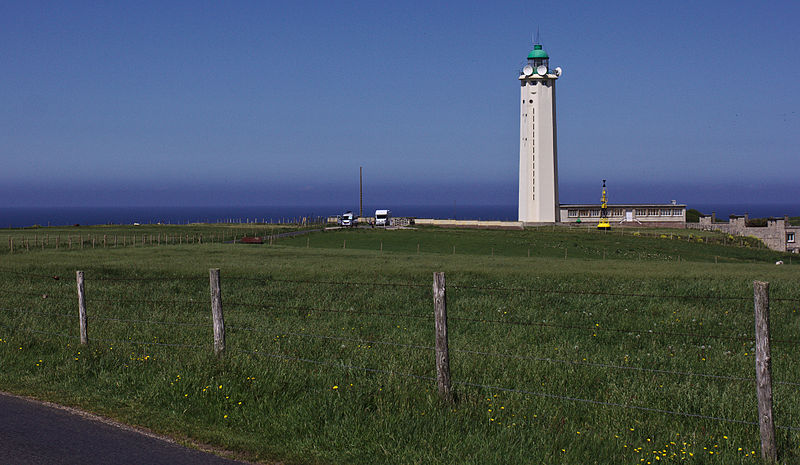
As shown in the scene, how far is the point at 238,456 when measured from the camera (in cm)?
775

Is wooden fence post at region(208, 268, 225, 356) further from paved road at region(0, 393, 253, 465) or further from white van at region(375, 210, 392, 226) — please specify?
white van at region(375, 210, 392, 226)

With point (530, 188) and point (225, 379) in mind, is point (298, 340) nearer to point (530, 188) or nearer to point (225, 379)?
point (225, 379)

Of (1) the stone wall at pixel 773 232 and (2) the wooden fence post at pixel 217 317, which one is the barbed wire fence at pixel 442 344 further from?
(1) the stone wall at pixel 773 232

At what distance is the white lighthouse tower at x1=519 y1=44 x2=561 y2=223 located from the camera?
11800 centimetres

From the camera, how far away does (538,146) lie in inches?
4673

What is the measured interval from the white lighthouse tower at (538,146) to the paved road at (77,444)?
11213cm

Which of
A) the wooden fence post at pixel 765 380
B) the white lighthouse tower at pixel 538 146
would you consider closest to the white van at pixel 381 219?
the white lighthouse tower at pixel 538 146

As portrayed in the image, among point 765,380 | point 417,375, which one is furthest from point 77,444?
point 765,380

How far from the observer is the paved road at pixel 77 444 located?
7602 mm

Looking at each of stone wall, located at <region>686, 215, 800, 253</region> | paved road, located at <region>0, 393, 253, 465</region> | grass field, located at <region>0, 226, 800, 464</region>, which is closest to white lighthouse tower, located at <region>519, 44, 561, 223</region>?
stone wall, located at <region>686, 215, 800, 253</region>

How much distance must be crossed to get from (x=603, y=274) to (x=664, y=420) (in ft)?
84.0

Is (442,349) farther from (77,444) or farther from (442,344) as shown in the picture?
(77,444)

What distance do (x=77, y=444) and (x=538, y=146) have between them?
11578cm

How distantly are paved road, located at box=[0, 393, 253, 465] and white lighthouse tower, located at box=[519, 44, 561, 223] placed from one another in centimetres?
11213
